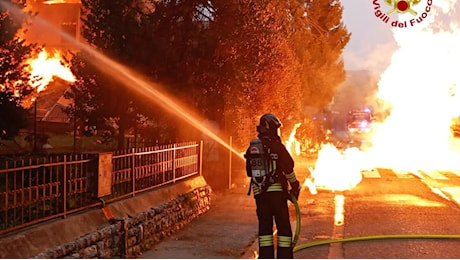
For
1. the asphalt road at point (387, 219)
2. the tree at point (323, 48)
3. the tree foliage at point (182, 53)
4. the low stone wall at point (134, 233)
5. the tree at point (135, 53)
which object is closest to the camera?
the low stone wall at point (134, 233)

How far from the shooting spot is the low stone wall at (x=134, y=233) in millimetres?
7062

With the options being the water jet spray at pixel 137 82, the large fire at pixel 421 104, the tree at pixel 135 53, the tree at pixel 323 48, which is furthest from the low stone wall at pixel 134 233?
the tree at pixel 323 48

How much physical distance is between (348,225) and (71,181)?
18.8 feet

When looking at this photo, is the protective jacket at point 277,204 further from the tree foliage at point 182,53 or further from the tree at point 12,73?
the tree foliage at point 182,53

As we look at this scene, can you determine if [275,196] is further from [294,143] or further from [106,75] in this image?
[294,143]

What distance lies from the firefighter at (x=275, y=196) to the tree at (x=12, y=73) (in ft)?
21.9

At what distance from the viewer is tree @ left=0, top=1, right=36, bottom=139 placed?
39.2 feet

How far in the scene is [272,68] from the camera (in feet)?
64.0

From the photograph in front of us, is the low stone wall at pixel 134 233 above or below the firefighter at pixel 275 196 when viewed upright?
below

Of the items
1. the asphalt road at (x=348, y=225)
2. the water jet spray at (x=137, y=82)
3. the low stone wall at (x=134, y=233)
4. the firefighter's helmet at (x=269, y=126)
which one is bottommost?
the asphalt road at (x=348, y=225)

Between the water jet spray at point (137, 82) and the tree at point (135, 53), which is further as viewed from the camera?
the water jet spray at point (137, 82)

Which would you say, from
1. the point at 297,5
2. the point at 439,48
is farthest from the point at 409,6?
the point at 297,5

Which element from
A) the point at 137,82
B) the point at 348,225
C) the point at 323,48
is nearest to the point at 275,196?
the point at 348,225

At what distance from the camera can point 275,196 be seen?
7.39 meters
